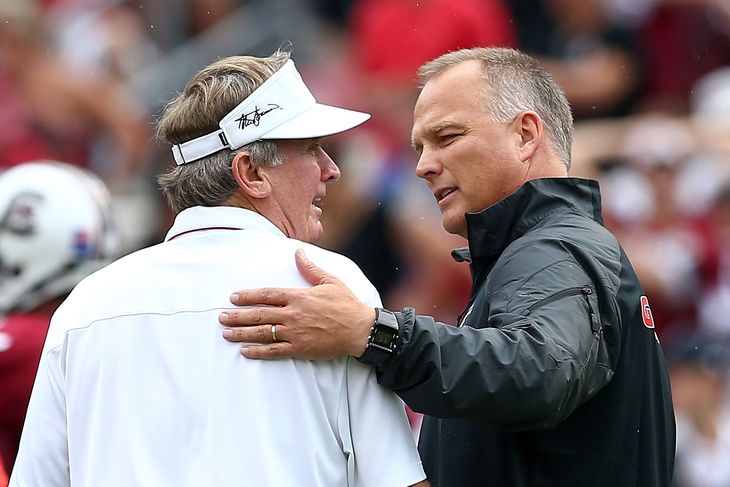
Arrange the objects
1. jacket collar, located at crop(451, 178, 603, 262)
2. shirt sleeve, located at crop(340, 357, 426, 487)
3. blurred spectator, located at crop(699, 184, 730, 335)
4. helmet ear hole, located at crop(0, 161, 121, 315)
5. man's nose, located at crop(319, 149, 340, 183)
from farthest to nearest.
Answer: blurred spectator, located at crop(699, 184, 730, 335) → helmet ear hole, located at crop(0, 161, 121, 315) → jacket collar, located at crop(451, 178, 603, 262) → man's nose, located at crop(319, 149, 340, 183) → shirt sleeve, located at crop(340, 357, 426, 487)

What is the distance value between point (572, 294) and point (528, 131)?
751 millimetres

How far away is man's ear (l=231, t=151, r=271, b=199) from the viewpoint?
324 cm

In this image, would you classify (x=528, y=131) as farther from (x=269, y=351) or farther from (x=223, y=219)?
(x=269, y=351)

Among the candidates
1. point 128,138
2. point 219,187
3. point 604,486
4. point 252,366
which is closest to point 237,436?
point 252,366

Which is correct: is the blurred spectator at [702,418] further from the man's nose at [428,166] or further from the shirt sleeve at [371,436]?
the shirt sleeve at [371,436]

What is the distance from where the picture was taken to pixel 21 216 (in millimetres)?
4699

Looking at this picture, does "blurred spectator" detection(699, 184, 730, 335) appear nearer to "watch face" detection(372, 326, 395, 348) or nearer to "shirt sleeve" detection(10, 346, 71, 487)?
"watch face" detection(372, 326, 395, 348)

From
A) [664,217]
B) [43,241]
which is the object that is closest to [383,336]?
[43,241]

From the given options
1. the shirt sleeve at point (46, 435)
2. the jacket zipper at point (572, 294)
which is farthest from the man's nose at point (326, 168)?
the shirt sleeve at point (46, 435)

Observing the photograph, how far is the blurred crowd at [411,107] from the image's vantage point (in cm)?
765

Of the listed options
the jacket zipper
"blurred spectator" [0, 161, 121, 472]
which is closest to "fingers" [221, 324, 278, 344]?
the jacket zipper

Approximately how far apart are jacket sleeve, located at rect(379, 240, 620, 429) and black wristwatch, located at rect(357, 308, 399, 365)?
0.07ft

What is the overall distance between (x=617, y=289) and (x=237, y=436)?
1.05 m

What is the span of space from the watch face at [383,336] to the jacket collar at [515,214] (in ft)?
2.15
